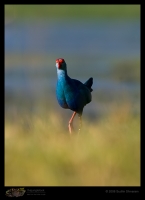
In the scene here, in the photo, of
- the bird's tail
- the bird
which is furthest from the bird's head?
the bird's tail

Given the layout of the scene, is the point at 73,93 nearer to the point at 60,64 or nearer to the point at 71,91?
the point at 71,91

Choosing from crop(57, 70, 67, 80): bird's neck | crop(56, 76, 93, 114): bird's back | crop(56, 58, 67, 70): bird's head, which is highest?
crop(56, 58, 67, 70): bird's head

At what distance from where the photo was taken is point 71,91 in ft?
5.64

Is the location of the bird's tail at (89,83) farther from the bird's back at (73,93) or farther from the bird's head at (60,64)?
the bird's head at (60,64)

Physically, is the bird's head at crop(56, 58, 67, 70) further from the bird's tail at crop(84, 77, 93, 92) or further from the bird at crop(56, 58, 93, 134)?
the bird's tail at crop(84, 77, 93, 92)

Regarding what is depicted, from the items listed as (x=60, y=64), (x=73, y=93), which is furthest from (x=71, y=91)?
(x=60, y=64)

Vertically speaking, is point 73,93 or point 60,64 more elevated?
point 60,64

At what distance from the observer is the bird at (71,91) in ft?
5.63

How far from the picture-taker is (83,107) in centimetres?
175

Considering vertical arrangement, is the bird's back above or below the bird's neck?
below

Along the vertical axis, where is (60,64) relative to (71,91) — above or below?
above

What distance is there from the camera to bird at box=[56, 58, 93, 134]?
5.63ft
